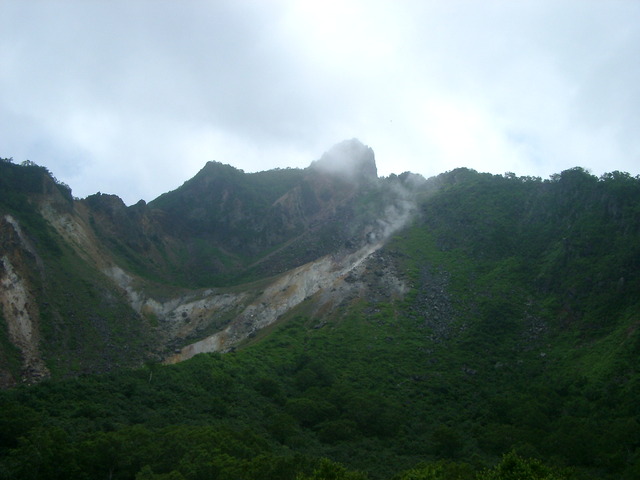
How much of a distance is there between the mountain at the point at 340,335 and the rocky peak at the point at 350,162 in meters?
14.0

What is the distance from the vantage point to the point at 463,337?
83.9 m

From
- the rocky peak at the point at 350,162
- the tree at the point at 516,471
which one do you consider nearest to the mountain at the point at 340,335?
the tree at the point at 516,471

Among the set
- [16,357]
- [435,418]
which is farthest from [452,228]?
[16,357]

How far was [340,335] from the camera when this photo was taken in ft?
280

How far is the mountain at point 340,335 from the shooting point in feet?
166

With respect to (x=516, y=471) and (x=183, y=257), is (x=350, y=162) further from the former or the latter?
(x=516, y=471)

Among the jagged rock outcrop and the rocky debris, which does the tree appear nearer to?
the rocky debris

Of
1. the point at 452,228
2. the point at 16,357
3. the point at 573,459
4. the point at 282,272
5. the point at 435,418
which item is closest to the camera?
the point at 573,459

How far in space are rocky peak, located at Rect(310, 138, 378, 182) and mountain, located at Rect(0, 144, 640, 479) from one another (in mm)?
14032

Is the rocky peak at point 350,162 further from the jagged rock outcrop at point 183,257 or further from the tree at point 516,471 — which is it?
the tree at point 516,471

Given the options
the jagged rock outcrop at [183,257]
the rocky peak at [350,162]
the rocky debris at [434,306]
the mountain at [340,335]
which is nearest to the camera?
the mountain at [340,335]

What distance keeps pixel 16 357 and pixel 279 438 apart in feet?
130

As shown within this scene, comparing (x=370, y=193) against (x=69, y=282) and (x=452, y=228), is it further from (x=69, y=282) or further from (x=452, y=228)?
(x=69, y=282)

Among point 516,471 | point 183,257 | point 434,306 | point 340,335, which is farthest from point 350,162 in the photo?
point 516,471
